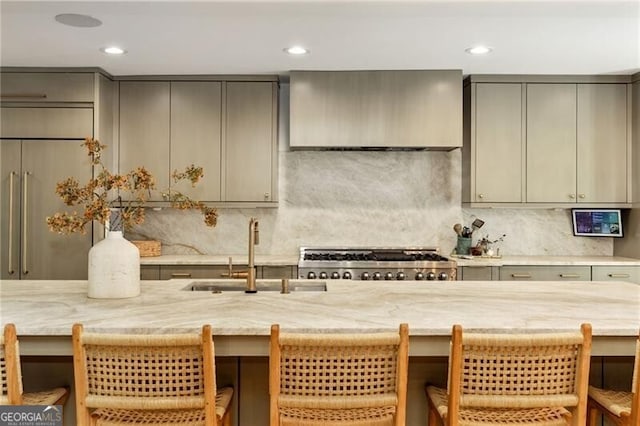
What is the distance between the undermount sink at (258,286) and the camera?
8.34ft

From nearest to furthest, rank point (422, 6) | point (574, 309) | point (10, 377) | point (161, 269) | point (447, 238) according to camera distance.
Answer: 1. point (10, 377)
2. point (574, 309)
3. point (422, 6)
4. point (161, 269)
5. point (447, 238)

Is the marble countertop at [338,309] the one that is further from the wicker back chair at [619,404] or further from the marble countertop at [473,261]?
the marble countertop at [473,261]

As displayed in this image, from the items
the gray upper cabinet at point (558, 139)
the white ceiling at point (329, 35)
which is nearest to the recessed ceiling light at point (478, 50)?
the white ceiling at point (329, 35)

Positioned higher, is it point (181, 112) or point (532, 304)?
point (181, 112)

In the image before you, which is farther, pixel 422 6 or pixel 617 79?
pixel 617 79

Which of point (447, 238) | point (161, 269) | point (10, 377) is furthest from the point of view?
point (447, 238)

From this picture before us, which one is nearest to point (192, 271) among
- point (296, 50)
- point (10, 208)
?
point (10, 208)

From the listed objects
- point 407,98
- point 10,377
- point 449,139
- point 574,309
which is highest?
point 407,98

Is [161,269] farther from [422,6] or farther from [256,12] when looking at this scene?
[422,6]

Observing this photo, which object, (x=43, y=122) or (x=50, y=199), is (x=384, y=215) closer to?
(x=50, y=199)

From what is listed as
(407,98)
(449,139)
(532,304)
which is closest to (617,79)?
(449,139)

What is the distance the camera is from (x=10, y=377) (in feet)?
4.99

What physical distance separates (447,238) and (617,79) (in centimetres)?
186

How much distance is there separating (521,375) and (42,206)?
364 cm
